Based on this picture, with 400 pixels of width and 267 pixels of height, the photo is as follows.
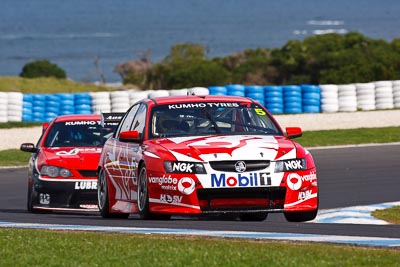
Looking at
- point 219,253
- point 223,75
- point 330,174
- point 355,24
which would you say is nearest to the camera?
point 219,253

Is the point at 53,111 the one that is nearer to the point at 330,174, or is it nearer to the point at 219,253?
the point at 330,174

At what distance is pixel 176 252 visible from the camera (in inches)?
359

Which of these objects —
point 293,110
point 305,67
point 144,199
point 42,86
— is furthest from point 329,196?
point 305,67

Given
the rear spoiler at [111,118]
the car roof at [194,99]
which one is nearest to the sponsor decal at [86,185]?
the rear spoiler at [111,118]

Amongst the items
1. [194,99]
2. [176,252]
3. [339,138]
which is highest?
[194,99]

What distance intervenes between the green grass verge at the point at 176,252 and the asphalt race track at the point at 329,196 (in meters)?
0.91

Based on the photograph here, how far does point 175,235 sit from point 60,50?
151835mm

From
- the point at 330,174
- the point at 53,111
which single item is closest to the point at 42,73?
the point at 53,111

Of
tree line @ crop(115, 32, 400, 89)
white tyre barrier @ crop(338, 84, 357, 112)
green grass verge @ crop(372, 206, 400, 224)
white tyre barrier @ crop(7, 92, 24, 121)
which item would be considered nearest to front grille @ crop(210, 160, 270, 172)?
green grass verge @ crop(372, 206, 400, 224)

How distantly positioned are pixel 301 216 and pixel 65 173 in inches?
174

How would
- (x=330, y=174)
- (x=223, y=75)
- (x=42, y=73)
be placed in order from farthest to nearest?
(x=42, y=73), (x=223, y=75), (x=330, y=174)

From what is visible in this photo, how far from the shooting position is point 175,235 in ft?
34.3

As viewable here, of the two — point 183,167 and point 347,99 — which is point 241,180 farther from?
point 347,99

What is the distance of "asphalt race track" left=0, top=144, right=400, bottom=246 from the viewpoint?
35.9 ft
